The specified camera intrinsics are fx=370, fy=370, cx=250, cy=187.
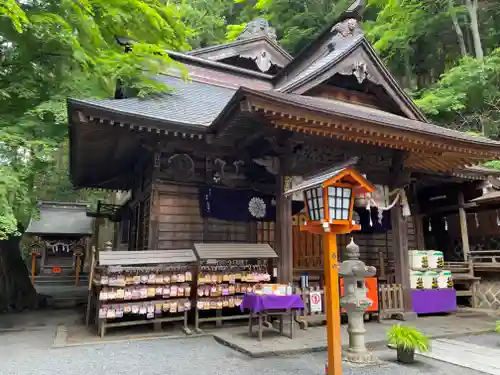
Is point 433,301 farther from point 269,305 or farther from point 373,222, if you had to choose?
point 269,305

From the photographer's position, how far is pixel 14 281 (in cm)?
1215

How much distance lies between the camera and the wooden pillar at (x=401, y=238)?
31.6ft

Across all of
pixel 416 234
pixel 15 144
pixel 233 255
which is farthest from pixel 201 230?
pixel 416 234

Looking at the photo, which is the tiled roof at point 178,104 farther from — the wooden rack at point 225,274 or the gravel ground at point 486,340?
the gravel ground at point 486,340

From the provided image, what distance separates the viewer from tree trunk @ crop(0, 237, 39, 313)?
11578 mm

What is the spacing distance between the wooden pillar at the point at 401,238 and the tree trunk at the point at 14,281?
11471 millimetres

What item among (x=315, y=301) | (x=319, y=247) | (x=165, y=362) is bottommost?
(x=165, y=362)

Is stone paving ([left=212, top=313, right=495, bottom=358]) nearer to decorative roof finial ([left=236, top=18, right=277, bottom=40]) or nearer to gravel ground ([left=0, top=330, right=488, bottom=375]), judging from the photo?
gravel ground ([left=0, top=330, right=488, bottom=375])

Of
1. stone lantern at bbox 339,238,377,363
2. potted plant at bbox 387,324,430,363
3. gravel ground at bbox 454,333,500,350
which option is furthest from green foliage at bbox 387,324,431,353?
gravel ground at bbox 454,333,500,350

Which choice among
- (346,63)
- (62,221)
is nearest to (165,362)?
(346,63)

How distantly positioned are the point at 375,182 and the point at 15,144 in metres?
8.46

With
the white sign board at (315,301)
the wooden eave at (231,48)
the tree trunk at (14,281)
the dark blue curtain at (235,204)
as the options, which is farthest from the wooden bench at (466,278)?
the tree trunk at (14,281)

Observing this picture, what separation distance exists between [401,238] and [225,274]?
Result: 16.3 feet

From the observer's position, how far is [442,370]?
549 cm
